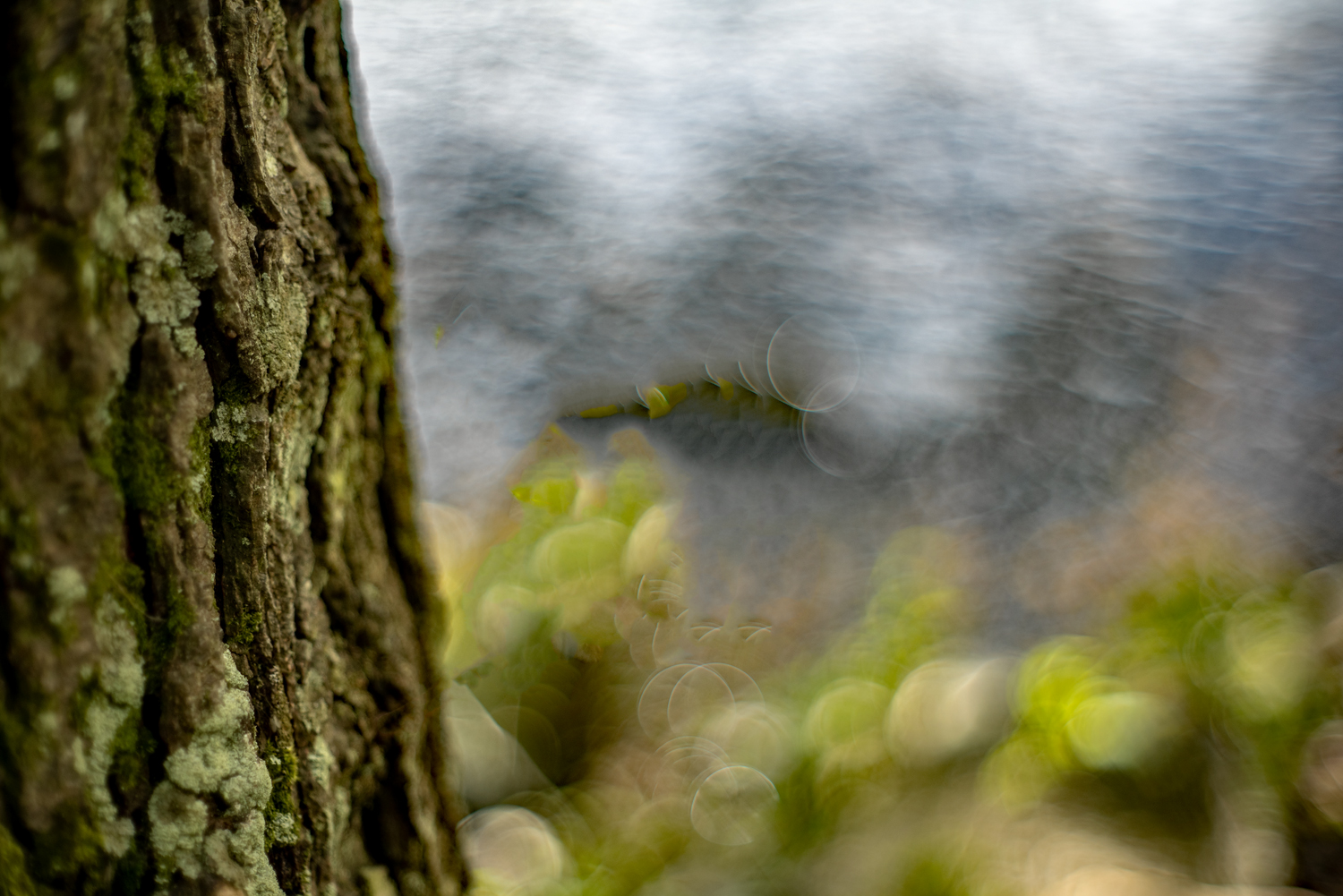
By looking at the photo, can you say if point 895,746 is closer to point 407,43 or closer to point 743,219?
point 743,219

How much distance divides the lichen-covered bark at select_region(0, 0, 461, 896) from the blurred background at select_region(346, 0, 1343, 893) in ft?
2.93

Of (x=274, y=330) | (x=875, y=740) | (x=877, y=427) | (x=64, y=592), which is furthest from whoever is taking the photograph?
(x=877, y=427)

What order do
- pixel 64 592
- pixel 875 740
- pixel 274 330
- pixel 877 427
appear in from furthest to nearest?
1. pixel 877 427
2. pixel 875 740
3. pixel 274 330
4. pixel 64 592

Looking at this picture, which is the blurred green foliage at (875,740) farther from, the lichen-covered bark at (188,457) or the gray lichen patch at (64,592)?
the gray lichen patch at (64,592)

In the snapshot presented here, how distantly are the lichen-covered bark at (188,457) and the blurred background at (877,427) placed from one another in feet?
2.93

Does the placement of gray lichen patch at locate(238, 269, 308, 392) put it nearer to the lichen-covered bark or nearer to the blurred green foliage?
the lichen-covered bark

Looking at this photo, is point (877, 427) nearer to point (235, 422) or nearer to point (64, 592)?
point (235, 422)

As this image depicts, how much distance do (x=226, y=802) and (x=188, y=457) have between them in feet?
0.64

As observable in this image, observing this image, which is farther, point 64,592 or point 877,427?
point 877,427

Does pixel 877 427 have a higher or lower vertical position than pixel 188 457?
lower

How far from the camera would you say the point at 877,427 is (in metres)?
2.60

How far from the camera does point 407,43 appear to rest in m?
2.45

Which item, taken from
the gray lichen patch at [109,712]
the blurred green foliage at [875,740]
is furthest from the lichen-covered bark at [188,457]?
the blurred green foliage at [875,740]

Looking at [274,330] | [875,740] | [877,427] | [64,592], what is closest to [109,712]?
[64,592]
